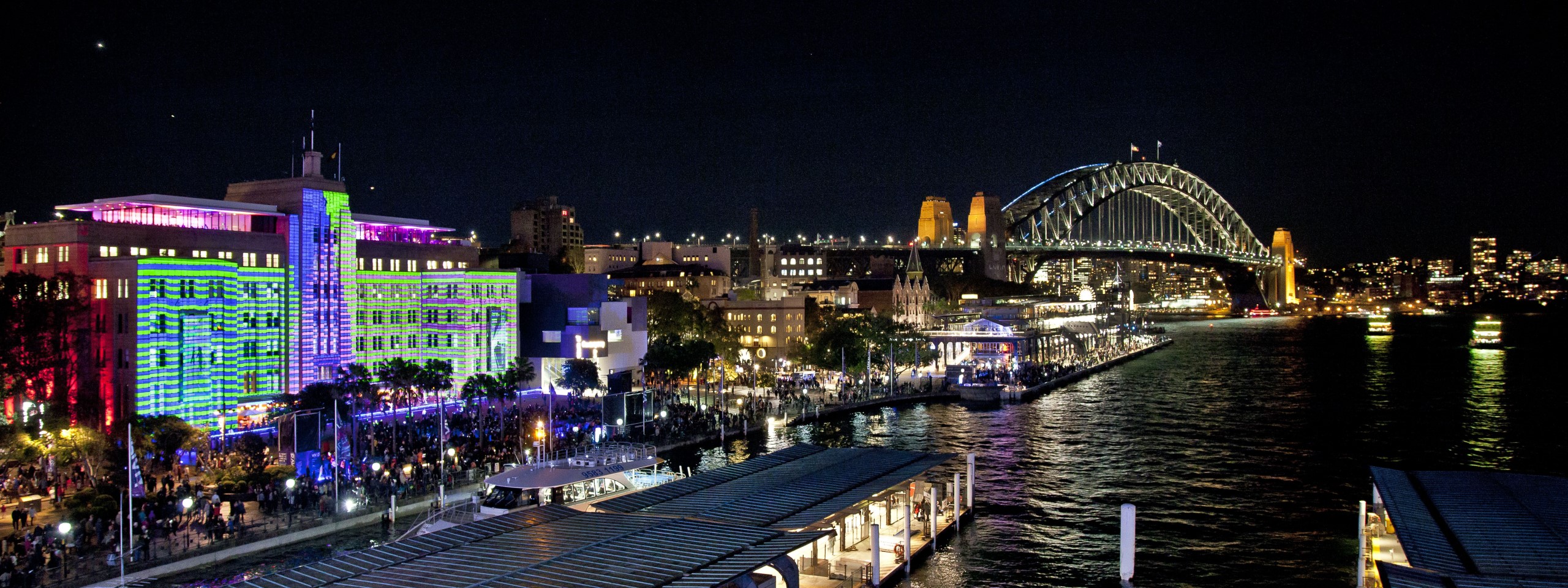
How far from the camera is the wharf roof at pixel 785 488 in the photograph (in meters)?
17.8

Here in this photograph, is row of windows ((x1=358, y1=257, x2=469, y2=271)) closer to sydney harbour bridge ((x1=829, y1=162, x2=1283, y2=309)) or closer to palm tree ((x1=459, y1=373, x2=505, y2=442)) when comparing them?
palm tree ((x1=459, y1=373, x2=505, y2=442))

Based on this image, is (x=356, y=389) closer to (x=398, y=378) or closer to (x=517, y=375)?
(x=398, y=378)

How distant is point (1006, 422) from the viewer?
4259cm

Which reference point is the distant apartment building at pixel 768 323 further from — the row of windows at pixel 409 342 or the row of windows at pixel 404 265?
the row of windows at pixel 409 342

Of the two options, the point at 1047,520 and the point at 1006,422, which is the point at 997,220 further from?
the point at 1047,520

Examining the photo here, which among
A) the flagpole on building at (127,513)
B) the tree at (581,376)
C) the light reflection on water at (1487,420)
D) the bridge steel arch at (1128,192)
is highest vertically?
the bridge steel arch at (1128,192)

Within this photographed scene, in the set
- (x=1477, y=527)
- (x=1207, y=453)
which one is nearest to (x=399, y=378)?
(x=1207, y=453)

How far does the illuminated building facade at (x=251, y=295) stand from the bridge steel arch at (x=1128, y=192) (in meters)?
94.2

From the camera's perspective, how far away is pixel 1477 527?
1634 centimetres

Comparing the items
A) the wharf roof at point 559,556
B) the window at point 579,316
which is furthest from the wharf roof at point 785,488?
the window at point 579,316

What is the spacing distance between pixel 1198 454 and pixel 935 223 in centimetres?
9828

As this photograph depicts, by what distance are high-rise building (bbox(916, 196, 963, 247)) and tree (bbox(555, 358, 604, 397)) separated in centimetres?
9011

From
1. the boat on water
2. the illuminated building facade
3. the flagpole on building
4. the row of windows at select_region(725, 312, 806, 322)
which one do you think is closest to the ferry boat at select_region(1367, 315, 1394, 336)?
the row of windows at select_region(725, 312, 806, 322)

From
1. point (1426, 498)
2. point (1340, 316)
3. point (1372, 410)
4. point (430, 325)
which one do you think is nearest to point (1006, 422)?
point (1372, 410)
